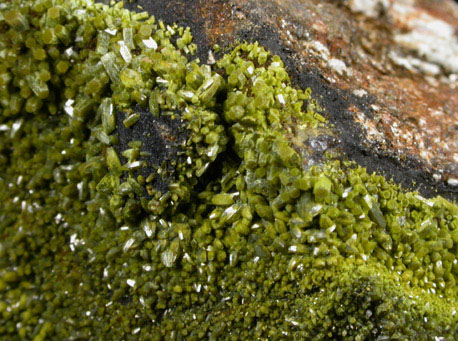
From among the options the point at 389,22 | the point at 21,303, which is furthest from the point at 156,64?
the point at 389,22

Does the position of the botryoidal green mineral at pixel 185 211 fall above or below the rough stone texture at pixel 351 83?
below

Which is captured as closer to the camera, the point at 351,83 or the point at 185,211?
the point at 185,211

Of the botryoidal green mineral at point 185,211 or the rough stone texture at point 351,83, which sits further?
the rough stone texture at point 351,83

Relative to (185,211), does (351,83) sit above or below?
above

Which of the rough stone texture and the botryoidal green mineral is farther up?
the rough stone texture
